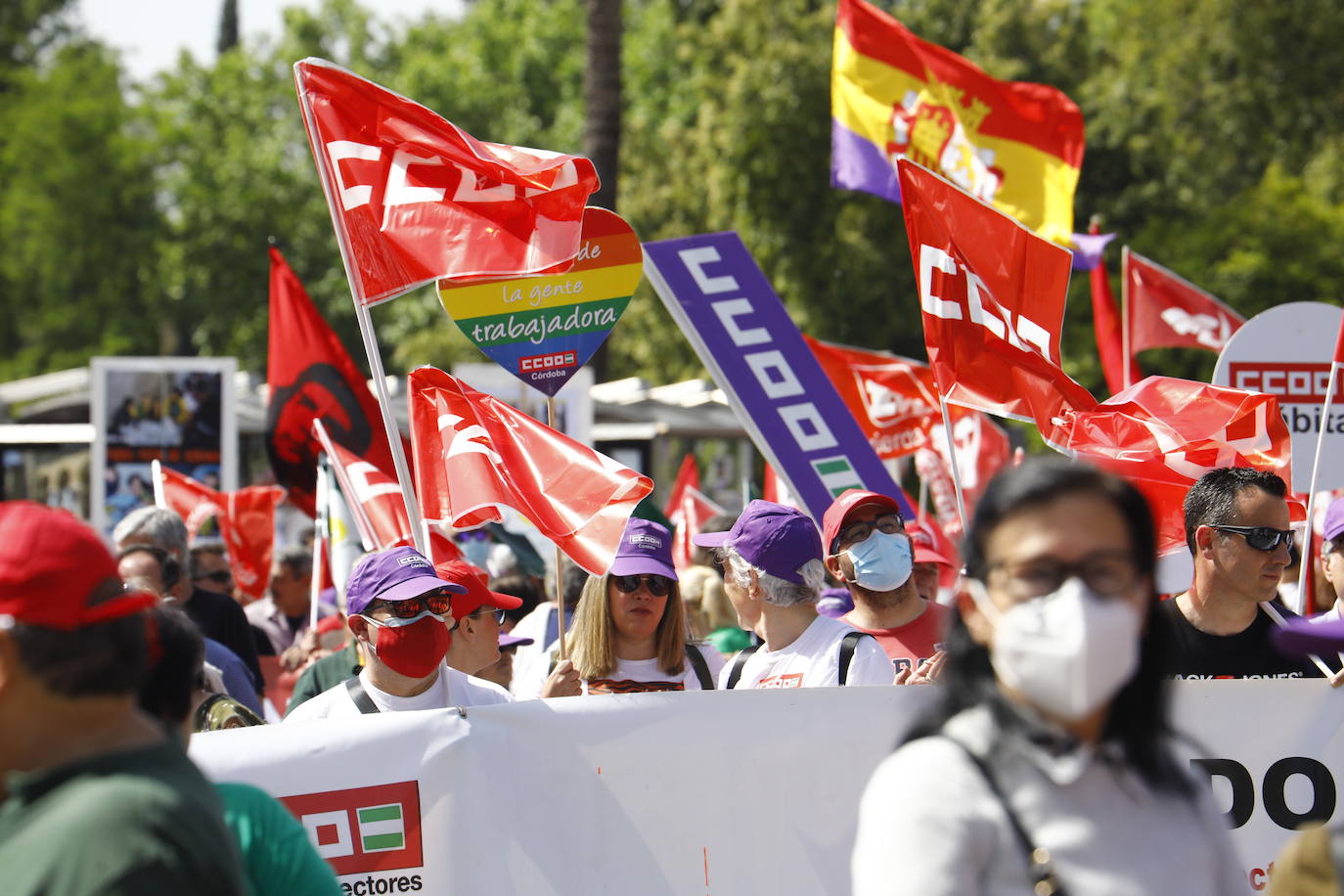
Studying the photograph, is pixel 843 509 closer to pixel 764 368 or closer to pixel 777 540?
pixel 777 540

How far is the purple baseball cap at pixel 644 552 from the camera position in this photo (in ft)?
17.4

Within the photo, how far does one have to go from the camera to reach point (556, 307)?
228 inches

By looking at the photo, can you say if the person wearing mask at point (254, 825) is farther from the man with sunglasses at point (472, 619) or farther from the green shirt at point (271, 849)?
the man with sunglasses at point (472, 619)

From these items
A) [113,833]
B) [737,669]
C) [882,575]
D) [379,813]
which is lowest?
[379,813]

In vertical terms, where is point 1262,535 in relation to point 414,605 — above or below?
above

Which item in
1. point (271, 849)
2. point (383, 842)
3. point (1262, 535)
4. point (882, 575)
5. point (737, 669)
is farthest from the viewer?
point (882, 575)

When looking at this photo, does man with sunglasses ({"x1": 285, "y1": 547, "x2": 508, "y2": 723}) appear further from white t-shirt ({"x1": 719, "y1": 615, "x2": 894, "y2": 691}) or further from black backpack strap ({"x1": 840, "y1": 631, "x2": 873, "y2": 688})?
black backpack strap ({"x1": 840, "y1": 631, "x2": 873, "y2": 688})

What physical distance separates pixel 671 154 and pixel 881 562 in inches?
887

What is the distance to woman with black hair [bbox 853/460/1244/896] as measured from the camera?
197 cm

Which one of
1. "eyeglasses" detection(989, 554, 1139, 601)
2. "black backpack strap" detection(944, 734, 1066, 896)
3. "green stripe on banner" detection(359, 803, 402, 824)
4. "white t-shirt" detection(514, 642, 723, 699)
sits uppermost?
"eyeglasses" detection(989, 554, 1139, 601)

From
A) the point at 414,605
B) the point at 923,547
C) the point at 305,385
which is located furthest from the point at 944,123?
the point at 414,605

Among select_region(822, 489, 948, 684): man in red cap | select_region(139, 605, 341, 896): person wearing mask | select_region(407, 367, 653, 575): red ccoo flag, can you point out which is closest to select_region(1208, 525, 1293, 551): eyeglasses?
select_region(822, 489, 948, 684): man in red cap

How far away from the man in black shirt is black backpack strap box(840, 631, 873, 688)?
294 cm

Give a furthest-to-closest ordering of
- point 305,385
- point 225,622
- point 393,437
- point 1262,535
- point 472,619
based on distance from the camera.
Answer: point 305,385 < point 225,622 < point 472,619 < point 393,437 < point 1262,535
